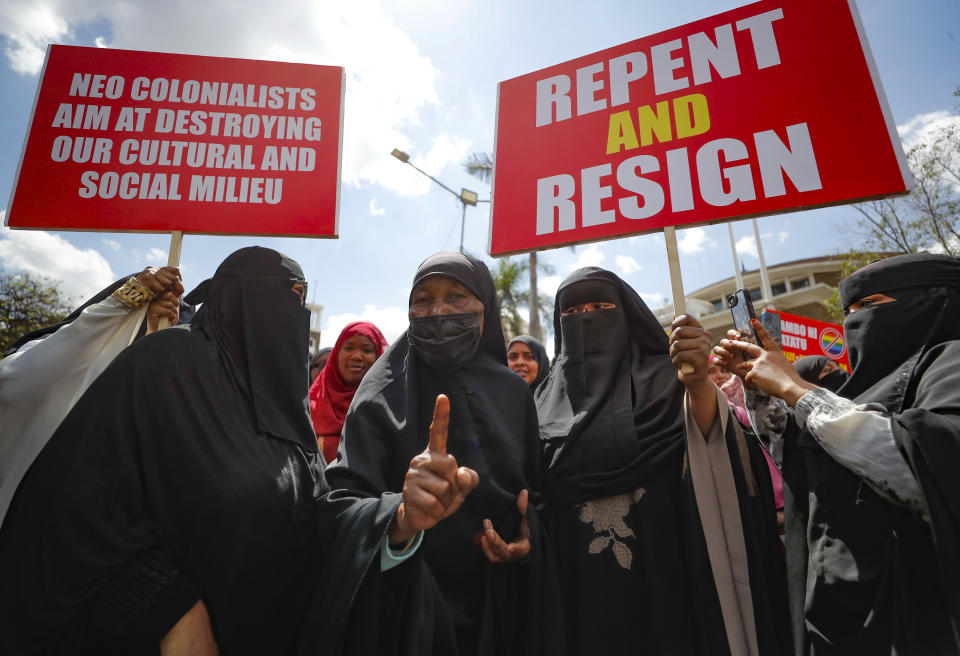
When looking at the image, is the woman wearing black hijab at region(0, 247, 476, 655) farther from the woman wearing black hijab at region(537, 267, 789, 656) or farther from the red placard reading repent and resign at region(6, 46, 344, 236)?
the red placard reading repent and resign at region(6, 46, 344, 236)

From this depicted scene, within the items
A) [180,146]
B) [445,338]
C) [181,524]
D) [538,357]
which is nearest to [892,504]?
[445,338]

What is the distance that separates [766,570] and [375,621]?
1.24m

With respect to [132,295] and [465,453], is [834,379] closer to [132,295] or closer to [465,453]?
[465,453]

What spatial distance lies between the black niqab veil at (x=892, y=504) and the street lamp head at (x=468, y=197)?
13.9 meters

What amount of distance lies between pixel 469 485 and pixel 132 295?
1.42 m

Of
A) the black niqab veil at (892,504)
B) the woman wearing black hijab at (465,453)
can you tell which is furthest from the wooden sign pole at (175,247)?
the black niqab veil at (892,504)

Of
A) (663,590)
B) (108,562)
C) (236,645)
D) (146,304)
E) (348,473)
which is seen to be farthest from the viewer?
(146,304)

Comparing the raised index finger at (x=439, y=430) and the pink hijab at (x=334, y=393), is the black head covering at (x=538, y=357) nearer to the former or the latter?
the pink hijab at (x=334, y=393)

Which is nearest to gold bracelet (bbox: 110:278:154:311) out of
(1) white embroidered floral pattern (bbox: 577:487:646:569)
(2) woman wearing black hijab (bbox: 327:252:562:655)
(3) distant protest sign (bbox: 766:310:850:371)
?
(2) woman wearing black hijab (bbox: 327:252:562:655)

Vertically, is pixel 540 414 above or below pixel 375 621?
above

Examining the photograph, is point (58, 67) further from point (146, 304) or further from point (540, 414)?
point (540, 414)

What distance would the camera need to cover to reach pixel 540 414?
2201 mm

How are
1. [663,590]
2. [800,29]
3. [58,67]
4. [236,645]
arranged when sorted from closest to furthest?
[236,645] → [663,590] → [800,29] → [58,67]

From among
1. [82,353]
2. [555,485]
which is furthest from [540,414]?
[82,353]
